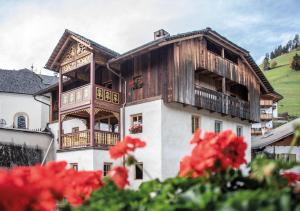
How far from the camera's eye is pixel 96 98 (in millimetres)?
19328

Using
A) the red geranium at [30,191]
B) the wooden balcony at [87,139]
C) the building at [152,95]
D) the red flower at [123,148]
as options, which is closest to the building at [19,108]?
the building at [152,95]

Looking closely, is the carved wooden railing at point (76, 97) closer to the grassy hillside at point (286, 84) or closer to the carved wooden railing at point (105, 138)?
the carved wooden railing at point (105, 138)

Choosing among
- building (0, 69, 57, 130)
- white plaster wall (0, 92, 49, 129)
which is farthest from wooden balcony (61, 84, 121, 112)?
white plaster wall (0, 92, 49, 129)

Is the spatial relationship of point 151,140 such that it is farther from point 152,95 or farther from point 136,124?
point 152,95

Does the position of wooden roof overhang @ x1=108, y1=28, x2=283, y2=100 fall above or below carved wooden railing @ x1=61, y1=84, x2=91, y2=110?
above

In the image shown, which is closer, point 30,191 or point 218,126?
point 30,191

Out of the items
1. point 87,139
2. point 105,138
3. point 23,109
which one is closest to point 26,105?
point 23,109

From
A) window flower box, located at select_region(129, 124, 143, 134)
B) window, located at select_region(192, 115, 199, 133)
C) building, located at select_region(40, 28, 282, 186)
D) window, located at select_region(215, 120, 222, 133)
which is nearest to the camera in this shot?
building, located at select_region(40, 28, 282, 186)

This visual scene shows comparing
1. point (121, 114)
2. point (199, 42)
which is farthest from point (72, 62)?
point (199, 42)

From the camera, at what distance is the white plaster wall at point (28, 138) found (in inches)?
925

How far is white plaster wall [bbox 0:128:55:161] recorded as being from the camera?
23.5 meters

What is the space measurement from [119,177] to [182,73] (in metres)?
16.6

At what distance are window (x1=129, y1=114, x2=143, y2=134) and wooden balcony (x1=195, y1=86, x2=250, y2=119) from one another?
3.11 meters

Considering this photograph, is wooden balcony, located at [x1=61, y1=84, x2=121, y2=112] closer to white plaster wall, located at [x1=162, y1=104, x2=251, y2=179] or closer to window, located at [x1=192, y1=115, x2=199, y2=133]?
white plaster wall, located at [x1=162, y1=104, x2=251, y2=179]
